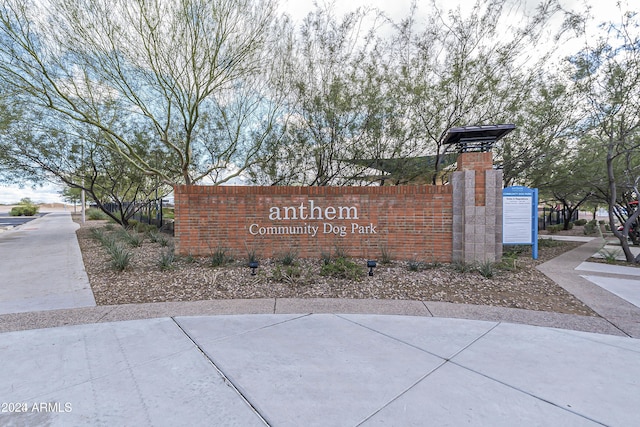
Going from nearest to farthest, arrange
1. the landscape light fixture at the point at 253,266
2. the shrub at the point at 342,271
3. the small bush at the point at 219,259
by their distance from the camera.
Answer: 1. the landscape light fixture at the point at 253,266
2. the shrub at the point at 342,271
3. the small bush at the point at 219,259

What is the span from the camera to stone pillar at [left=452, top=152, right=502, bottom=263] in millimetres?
6766

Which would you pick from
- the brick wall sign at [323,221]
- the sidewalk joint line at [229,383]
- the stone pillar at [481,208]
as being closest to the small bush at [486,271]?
the stone pillar at [481,208]

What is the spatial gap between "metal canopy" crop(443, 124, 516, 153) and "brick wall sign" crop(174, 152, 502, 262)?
14.1 inches

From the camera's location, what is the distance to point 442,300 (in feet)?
15.5

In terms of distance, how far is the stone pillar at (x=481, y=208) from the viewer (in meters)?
6.77

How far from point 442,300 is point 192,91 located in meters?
9.24

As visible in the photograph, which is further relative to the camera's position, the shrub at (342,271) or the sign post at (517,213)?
the sign post at (517,213)

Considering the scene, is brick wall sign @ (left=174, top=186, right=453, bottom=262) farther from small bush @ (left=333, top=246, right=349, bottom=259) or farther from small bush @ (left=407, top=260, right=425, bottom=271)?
small bush @ (left=407, top=260, right=425, bottom=271)

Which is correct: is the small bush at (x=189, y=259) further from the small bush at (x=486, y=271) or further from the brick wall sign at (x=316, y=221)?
the small bush at (x=486, y=271)

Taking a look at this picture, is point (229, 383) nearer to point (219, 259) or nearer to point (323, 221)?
point (219, 259)

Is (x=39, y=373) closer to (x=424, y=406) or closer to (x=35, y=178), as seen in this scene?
(x=424, y=406)

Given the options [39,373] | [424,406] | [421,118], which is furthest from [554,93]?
[39,373]

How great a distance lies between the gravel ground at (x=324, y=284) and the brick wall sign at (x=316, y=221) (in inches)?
→ 22.3

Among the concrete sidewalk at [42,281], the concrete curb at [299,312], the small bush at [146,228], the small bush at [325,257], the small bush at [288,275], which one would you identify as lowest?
the concrete curb at [299,312]
